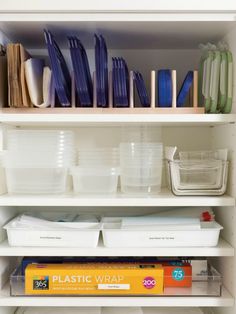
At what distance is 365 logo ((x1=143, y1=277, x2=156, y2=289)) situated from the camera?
3.95 feet

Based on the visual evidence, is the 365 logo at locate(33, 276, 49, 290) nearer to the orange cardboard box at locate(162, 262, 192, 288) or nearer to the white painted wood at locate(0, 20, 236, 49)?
the orange cardboard box at locate(162, 262, 192, 288)

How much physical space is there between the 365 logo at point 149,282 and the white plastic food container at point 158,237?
0.10 metres

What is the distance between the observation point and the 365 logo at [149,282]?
3.95 feet

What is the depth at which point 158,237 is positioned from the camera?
3.99 ft

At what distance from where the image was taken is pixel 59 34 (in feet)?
4.23

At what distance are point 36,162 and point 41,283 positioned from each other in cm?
37

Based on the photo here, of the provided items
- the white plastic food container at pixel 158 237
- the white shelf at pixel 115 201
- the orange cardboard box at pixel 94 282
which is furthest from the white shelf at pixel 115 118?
→ the orange cardboard box at pixel 94 282

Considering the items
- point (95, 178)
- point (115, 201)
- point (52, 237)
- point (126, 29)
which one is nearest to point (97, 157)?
point (95, 178)

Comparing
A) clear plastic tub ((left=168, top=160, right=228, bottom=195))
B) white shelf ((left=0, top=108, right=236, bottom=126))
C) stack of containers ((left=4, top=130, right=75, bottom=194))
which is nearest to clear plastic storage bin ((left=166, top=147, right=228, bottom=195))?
clear plastic tub ((left=168, top=160, right=228, bottom=195))

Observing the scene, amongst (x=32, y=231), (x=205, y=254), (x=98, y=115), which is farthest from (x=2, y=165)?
(x=205, y=254)

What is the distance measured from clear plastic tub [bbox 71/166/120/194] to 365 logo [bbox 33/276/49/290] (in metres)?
0.29
